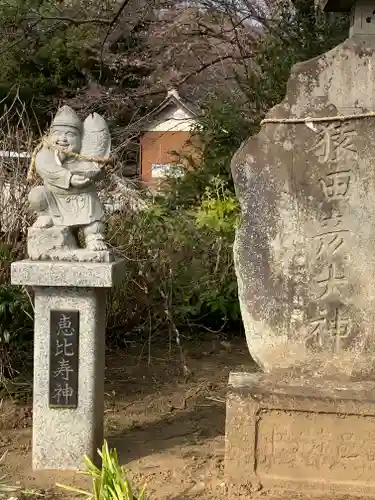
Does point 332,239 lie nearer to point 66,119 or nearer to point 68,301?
point 68,301

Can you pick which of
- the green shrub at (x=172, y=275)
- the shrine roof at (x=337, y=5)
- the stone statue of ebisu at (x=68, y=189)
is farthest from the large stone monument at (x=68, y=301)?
the green shrub at (x=172, y=275)

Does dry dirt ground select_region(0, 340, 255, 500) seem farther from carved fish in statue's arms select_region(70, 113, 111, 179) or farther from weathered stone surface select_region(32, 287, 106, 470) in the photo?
carved fish in statue's arms select_region(70, 113, 111, 179)

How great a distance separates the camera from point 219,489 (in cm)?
330

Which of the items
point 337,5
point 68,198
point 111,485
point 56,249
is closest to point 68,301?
point 56,249

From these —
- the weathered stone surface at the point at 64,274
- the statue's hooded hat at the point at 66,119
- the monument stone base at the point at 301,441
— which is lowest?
the monument stone base at the point at 301,441

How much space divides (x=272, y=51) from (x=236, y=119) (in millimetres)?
950

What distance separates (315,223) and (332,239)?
0.12 m

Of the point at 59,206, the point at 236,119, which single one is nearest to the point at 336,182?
the point at 59,206

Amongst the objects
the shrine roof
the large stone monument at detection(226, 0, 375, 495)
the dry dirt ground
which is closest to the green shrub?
the dry dirt ground

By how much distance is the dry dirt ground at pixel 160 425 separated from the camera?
11.1 feet

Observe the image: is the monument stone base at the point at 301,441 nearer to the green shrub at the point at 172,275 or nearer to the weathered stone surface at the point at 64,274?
the weathered stone surface at the point at 64,274

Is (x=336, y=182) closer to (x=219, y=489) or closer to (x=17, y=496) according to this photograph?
(x=219, y=489)

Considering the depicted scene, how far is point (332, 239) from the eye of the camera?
337cm

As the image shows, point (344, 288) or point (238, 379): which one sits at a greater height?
point (344, 288)
